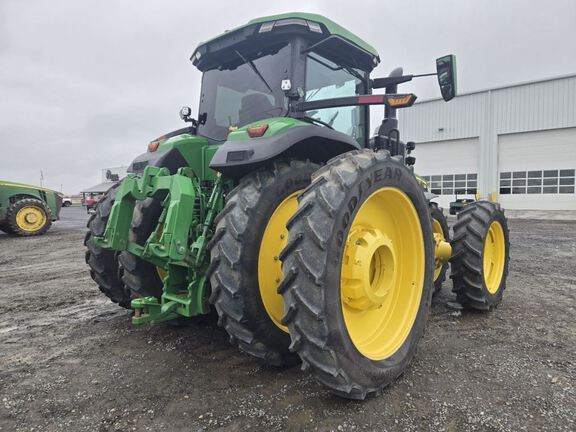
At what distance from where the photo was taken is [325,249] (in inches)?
76.9

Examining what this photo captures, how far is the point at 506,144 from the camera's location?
21.0 metres

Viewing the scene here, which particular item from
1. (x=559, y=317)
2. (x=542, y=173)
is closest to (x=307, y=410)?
(x=559, y=317)

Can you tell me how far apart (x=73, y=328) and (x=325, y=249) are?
2846 mm

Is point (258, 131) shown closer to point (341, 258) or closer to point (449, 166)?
point (341, 258)

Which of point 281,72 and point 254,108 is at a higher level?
point 281,72

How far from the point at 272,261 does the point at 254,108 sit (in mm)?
1426

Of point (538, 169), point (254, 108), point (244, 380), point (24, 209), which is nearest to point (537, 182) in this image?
point (538, 169)

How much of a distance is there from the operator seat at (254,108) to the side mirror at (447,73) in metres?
1.45

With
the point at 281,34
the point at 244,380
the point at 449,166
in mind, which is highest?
the point at 449,166

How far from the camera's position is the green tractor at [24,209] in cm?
1202

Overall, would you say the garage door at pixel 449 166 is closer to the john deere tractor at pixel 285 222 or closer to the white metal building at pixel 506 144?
the white metal building at pixel 506 144

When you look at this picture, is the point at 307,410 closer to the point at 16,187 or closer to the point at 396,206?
the point at 396,206

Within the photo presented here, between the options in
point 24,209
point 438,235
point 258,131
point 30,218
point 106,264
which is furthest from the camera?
point 30,218

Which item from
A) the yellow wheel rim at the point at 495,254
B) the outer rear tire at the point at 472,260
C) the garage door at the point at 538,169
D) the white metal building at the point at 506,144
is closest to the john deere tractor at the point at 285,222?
the outer rear tire at the point at 472,260
